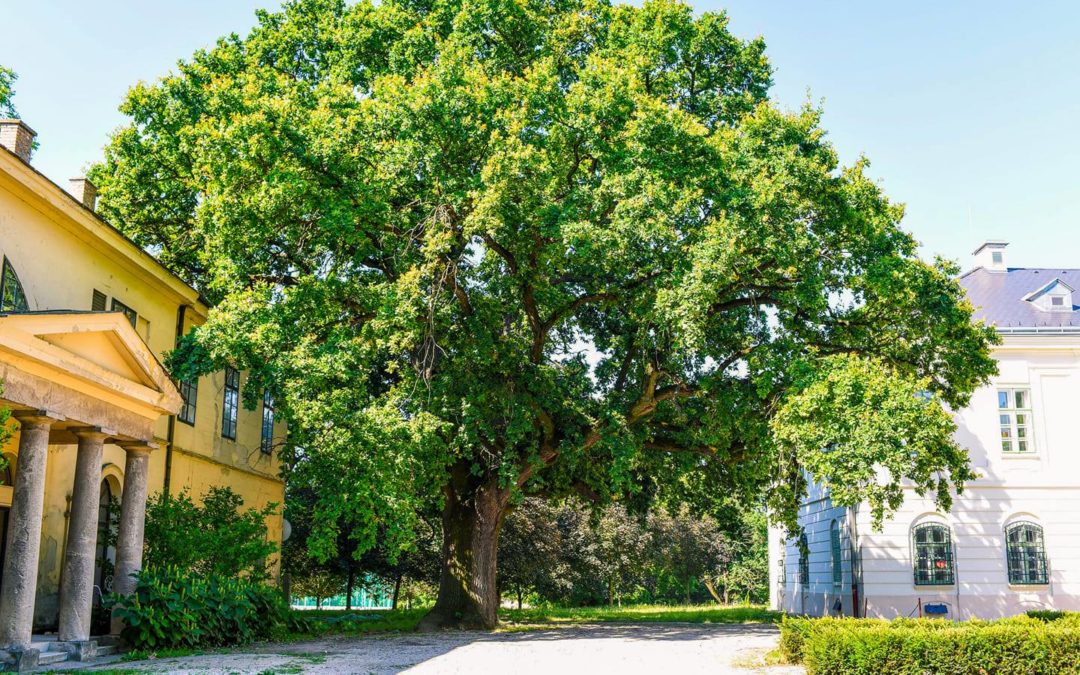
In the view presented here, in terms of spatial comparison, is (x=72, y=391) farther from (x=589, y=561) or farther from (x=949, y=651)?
(x=589, y=561)

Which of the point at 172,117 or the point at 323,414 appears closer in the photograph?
the point at 323,414

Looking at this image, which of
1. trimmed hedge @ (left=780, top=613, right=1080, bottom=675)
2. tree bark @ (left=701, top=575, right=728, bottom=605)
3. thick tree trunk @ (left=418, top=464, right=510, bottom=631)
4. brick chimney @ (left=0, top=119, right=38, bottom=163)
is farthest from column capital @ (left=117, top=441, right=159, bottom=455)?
tree bark @ (left=701, top=575, right=728, bottom=605)

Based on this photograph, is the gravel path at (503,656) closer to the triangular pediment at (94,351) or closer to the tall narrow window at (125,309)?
the triangular pediment at (94,351)

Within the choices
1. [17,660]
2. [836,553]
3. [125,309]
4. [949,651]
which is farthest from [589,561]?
[17,660]

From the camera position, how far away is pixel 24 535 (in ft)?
44.9

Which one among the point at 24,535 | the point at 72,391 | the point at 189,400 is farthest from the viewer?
the point at 189,400

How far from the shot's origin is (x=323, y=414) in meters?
17.8

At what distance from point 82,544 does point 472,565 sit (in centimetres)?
1003

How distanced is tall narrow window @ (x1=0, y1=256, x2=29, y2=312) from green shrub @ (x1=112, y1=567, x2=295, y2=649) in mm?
4804

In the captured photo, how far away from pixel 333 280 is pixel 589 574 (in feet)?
77.0

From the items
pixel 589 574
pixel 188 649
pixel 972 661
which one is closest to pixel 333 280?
pixel 188 649

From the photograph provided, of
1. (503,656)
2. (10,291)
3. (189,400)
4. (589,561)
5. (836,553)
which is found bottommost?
(503,656)

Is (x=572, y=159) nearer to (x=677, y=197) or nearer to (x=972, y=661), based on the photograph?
(x=677, y=197)

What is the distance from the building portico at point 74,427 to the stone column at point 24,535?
14 mm
